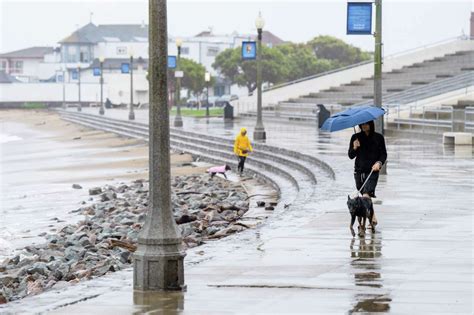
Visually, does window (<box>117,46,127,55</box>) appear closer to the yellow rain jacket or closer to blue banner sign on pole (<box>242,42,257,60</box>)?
blue banner sign on pole (<box>242,42,257,60</box>)

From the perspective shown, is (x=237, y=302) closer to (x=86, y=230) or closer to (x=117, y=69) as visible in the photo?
(x=86, y=230)

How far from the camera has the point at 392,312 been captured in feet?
36.2

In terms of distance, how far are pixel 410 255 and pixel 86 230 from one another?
1168cm

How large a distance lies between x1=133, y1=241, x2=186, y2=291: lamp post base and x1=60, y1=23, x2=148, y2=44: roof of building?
579ft

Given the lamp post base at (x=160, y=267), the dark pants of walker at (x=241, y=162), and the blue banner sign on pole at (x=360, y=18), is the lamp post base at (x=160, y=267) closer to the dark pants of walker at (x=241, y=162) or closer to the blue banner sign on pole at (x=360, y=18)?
the blue banner sign on pole at (x=360, y=18)

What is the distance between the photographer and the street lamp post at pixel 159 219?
12375 millimetres

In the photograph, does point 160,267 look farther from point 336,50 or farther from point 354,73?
point 336,50

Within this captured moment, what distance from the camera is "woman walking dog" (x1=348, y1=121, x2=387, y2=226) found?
17.3 metres

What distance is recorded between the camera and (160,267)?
40.7 feet

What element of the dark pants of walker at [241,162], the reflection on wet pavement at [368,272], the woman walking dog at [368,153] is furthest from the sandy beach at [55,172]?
the reflection on wet pavement at [368,272]

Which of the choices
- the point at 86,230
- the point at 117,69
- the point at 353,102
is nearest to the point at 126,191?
the point at 86,230

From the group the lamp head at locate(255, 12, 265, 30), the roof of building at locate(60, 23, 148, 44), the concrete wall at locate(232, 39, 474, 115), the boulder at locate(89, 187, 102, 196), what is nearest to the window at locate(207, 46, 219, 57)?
the roof of building at locate(60, 23, 148, 44)

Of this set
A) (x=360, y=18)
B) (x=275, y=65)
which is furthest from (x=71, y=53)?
(x=360, y=18)

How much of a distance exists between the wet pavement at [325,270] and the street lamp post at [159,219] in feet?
0.82
